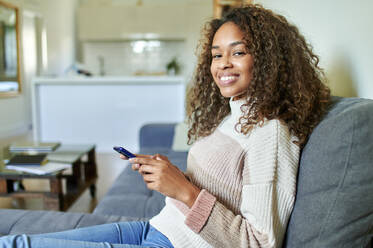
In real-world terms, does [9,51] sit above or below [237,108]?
above

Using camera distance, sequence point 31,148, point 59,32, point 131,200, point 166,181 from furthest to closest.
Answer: point 59,32
point 31,148
point 131,200
point 166,181

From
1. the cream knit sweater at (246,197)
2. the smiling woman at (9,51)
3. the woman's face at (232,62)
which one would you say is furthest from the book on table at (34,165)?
the smiling woman at (9,51)

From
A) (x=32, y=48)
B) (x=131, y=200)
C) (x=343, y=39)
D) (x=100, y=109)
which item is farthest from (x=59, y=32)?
(x=343, y=39)

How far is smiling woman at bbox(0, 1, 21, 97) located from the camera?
16.6ft

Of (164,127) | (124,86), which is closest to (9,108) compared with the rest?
(124,86)

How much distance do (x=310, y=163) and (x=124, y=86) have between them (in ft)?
12.5

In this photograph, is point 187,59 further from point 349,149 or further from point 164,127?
point 349,149

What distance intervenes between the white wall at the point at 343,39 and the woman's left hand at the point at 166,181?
2.03 ft

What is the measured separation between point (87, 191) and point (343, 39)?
7.64ft

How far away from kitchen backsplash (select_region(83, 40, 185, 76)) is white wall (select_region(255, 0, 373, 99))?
591cm

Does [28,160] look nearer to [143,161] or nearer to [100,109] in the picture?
[143,161]

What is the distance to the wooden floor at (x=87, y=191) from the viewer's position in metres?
2.50

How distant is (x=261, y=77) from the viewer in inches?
36.4

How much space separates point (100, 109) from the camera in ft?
14.6
